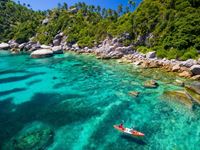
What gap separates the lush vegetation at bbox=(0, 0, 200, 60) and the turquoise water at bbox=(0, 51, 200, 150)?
19224 millimetres

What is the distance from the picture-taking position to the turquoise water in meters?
14.6

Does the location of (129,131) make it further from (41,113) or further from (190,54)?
(190,54)

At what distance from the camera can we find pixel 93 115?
63.4 feet

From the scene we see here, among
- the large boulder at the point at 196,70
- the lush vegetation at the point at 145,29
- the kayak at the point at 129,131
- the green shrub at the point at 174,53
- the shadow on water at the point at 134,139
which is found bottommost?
the shadow on water at the point at 134,139

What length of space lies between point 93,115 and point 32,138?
6491mm

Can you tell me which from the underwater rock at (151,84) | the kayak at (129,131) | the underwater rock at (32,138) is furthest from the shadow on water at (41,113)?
the underwater rock at (151,84)

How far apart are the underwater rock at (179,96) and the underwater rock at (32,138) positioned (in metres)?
14.9

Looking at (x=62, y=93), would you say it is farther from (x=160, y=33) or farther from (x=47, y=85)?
(x=160, y=33)

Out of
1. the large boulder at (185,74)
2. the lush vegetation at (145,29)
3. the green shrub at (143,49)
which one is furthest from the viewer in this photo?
the green shrub at (143,49)

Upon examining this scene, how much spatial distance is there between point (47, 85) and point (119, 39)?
4066cm

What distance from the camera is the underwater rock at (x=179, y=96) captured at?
2161 centimetres

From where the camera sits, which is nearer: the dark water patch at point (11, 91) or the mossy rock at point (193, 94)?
the mossy rock at point (193, 94)

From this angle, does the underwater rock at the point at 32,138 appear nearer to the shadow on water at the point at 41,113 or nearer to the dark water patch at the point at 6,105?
the shadow on water at the point at 41,113

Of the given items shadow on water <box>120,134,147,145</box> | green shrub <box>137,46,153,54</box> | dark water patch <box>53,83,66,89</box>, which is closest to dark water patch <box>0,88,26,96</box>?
dark water patch <box>53,83,66,89</box>
